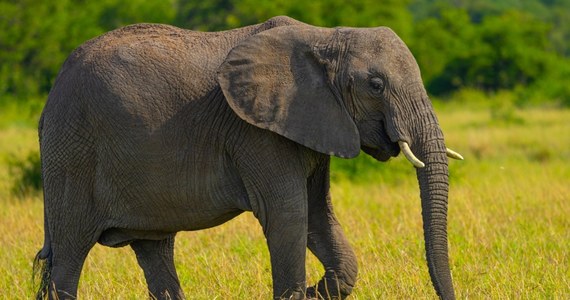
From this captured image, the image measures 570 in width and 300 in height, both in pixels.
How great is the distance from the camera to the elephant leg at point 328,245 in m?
6.02

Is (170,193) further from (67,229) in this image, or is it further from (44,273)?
(44,273)

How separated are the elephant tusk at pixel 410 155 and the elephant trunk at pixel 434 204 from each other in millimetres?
61

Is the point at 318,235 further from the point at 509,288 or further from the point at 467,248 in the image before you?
the point at 467,248

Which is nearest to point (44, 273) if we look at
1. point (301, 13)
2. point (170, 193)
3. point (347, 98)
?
point (170, 193)

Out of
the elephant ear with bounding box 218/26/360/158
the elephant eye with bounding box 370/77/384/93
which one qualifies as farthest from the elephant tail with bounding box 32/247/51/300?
the elephant eye with bounding box 370/77/384/93

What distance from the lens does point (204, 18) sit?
39.0 m

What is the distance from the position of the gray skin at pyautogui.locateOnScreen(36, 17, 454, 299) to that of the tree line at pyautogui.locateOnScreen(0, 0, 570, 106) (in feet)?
39.5

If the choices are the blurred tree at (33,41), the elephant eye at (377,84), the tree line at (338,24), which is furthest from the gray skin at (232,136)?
the blurred tree at (33,41)

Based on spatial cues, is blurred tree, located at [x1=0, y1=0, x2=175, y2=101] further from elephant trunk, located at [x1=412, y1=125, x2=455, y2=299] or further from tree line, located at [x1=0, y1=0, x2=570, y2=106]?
elephant trunk, located at [x1=412, y1=125, x2=455, y2=299]

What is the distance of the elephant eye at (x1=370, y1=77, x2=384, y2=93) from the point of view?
539 centimetres

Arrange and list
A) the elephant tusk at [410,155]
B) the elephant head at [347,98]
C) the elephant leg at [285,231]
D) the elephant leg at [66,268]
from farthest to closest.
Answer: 1. the elephant leg at [66,268]
2. the elephant leg at [285,231]
3. the elephant head at [347,98]
4. the elephant tusk at [410,155]

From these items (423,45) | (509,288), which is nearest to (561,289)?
(509,288)

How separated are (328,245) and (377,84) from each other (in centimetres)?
108

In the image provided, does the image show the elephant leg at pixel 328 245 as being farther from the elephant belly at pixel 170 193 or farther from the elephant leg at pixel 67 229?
the elephant leg at pixel 67 229
